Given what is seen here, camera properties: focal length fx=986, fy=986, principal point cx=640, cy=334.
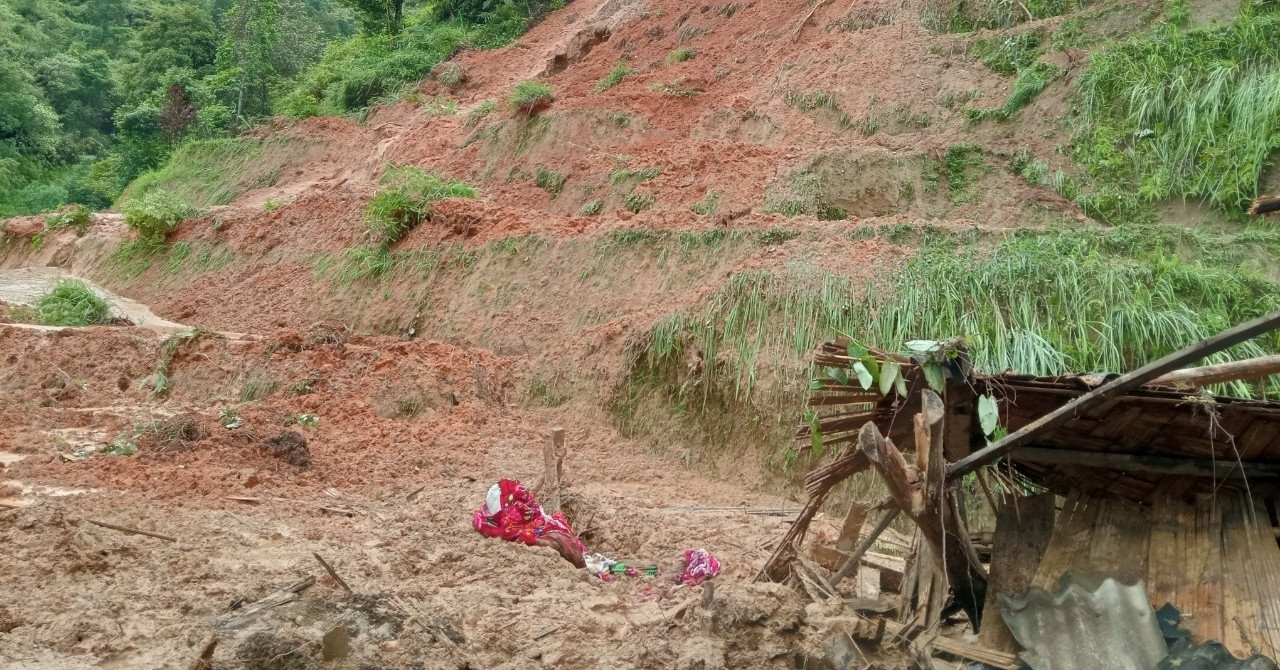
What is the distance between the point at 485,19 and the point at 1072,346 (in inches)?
779

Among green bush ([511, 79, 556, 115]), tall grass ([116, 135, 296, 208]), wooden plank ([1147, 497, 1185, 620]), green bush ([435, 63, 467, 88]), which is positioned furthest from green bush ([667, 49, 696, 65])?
wooden plank ([1147, 497, 1185, 620])

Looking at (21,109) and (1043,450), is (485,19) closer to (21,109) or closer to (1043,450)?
(21,109)

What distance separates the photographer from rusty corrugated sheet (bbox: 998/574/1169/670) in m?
3.59

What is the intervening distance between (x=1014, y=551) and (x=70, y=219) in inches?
810

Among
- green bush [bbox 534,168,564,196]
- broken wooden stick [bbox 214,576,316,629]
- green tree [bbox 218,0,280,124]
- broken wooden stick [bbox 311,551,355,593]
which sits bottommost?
broken wooden stick [bbox 214,576,316,629]

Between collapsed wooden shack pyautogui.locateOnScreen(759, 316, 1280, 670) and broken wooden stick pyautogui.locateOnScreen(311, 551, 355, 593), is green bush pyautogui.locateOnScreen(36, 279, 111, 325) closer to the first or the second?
broken wooden stick pyautogui.locateOnScreen(311, 551, 355, 593)

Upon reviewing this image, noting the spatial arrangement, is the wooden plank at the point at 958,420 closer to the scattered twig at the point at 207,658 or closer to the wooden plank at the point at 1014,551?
the wooden plank at the point at 1014,551

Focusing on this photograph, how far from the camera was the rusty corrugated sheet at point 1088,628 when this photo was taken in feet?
11.8

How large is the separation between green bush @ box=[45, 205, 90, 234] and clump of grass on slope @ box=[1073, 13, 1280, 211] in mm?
18217

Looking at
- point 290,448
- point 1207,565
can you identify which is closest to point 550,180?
point 290,448

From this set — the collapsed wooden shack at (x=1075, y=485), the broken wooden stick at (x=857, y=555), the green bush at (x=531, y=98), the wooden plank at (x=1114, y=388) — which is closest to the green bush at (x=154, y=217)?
the green bush at (x=531, y=98)

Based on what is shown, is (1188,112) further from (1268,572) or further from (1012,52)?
(1268,572)

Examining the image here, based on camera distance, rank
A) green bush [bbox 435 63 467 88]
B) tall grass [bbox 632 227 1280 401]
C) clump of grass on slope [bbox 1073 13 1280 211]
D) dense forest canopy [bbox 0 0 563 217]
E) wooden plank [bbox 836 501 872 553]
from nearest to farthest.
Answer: wooden plank [bbox 836 501 872 553], tall grass [bbox 632 227 1280 401], clump of grass on slope [bbox 1073 13 1280 211], green bush [bbox 435 63 467 88], dense forest canopy [bbox 0 0 563 217]

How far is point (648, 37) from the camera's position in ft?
58.6
